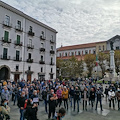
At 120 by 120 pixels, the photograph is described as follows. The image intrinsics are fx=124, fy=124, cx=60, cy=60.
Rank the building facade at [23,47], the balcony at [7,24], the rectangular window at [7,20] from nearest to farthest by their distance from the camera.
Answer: the balcony at [7,24], the building facade at [23,47], the rectangular window at [7,20]

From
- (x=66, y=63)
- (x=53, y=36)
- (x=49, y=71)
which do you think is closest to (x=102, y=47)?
(x=66, y=63)

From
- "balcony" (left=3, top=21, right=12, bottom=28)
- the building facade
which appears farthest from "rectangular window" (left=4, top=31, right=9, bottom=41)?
"balcony" (left=3, top=21, right=12, bottom=28)

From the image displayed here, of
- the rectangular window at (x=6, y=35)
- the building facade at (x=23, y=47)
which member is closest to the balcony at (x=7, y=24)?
the building facade at (x=23, y=47)

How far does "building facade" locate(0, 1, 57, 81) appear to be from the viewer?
2612 cm

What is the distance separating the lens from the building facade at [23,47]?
2612 cm

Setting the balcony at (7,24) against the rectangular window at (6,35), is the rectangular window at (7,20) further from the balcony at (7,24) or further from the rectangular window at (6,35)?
the rectangular window at (6,35)

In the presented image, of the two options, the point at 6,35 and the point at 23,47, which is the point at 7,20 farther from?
the point at 23,47

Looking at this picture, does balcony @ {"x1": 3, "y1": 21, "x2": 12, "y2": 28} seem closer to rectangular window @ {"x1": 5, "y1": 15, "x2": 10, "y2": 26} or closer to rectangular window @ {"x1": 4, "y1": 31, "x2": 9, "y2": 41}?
rectangular window @ {"x1": 5, "y1": 15, "x2": 10, "y2": 26}

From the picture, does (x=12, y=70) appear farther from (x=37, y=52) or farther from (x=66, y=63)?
(x=66, y=63)

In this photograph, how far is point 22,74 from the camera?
2902 cm

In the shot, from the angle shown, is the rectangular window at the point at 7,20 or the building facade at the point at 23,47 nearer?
the building facade at the point at 23,47

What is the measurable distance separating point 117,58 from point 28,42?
30.5 metres

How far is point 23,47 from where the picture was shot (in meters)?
29.9

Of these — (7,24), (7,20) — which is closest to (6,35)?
(7,24)
